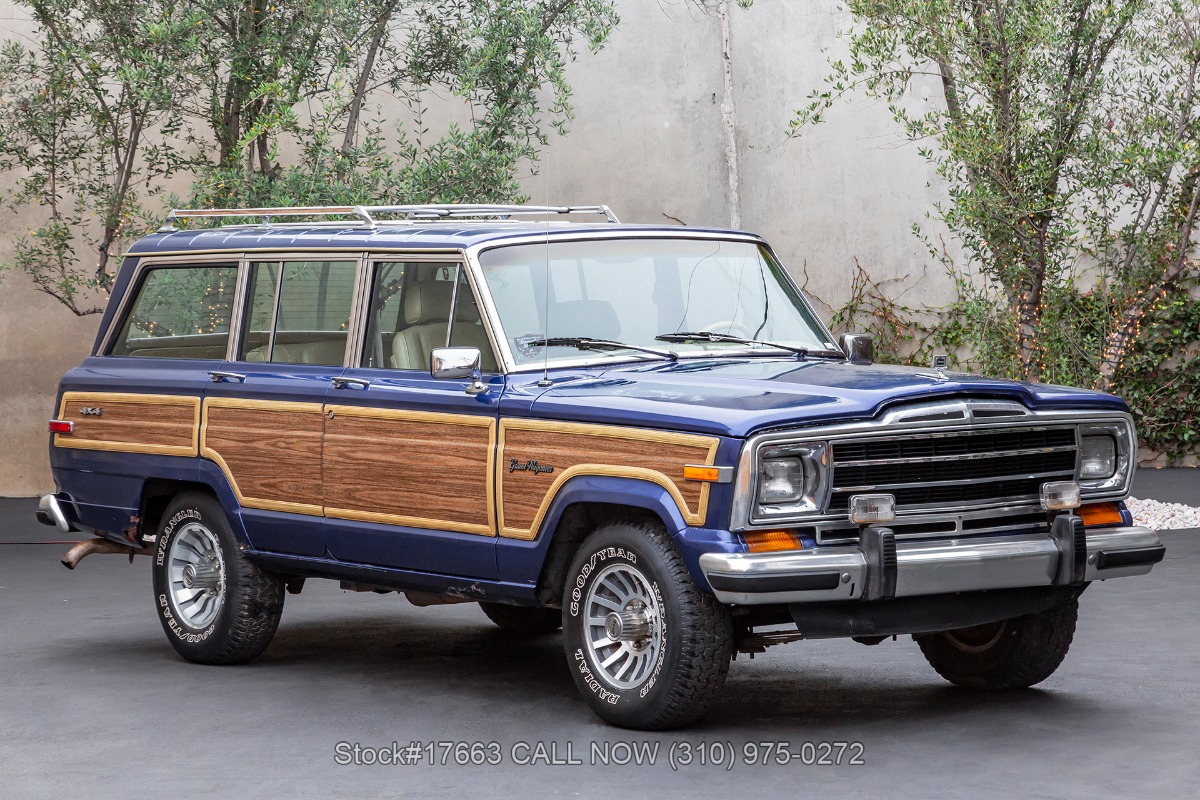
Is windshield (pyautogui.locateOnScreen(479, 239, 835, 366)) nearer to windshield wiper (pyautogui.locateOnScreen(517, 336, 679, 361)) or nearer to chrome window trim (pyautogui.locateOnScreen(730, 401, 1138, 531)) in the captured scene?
windshield wiper (pyautogui.locateOnScreen(517, 336, 679, 361))

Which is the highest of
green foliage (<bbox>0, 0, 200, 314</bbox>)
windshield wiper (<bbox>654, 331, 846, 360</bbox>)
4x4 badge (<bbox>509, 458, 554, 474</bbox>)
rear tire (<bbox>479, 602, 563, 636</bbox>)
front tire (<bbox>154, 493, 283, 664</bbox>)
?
green foliage (<bbox>0, 0, 200, 314</bbox>)

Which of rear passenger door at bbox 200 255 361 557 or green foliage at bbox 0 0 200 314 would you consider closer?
rear passenger door at bbox 200 255 361 557

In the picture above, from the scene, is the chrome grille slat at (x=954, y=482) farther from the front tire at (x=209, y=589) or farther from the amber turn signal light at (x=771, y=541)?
the front tire at (x=209, y=589)

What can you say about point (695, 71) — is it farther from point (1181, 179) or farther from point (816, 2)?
point (1181, 179)

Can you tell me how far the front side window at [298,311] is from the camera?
8141 mm

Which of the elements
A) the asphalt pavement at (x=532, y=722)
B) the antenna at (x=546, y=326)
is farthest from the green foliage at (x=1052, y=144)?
the antenna at (x=546, y=326)

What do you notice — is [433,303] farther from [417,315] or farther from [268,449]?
[268,449]

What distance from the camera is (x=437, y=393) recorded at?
291 inches

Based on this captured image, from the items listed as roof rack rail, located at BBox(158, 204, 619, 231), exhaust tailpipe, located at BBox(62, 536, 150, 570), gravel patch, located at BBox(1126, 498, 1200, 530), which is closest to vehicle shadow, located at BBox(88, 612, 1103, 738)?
exhaust tailpipe, located at BBox(62, 536, 150, 570)

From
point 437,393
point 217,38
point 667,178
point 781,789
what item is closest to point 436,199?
point 217,38

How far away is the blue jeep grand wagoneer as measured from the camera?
20.7 ft

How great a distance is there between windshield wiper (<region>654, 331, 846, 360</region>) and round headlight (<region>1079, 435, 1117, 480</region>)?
1296mm

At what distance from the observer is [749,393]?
6543 mm

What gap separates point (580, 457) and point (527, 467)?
0.33 meters
